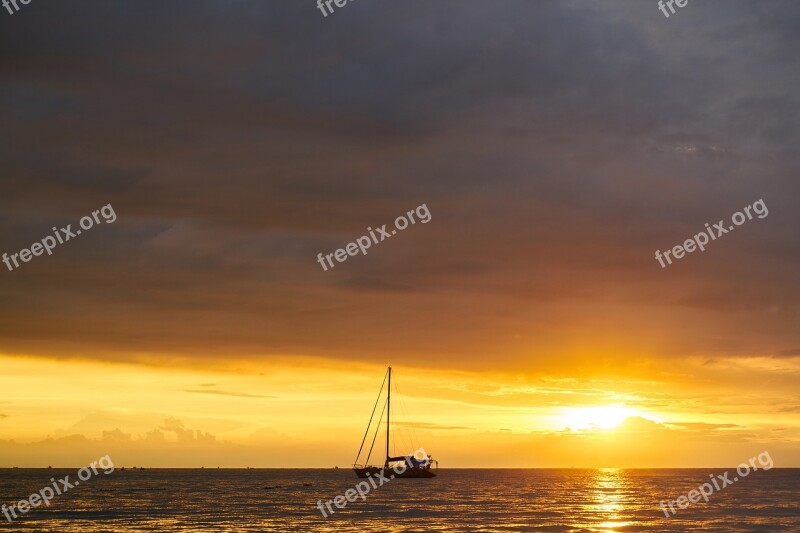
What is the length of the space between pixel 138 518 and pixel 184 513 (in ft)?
30.4

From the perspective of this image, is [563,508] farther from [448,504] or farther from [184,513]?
[184,513]

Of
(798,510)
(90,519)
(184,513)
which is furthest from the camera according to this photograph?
(798,510)

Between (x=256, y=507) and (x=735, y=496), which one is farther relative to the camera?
(x=735, y=496)

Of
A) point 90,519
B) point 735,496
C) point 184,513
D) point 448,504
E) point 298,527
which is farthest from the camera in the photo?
point 735,496

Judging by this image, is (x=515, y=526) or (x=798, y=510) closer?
(x=515, y=526)

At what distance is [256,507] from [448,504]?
105ft

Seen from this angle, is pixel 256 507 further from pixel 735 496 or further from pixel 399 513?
pixel 735 496

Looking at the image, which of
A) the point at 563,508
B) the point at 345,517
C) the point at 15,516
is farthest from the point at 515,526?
the point at 15,516

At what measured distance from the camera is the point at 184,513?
400 ft

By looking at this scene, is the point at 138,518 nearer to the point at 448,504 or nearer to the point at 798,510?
the point at 448,504

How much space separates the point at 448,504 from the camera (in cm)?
14488

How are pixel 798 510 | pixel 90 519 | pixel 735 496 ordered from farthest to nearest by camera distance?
pixel 735 496
pixel 798 510
pixel 90 519

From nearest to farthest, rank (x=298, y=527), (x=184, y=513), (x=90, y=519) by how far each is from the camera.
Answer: (x=298, y=527) → (x=90, y=519) → (x=184, y=513)

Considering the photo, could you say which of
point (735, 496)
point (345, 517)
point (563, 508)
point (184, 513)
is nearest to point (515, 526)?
point (345, 517)
